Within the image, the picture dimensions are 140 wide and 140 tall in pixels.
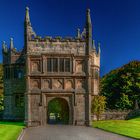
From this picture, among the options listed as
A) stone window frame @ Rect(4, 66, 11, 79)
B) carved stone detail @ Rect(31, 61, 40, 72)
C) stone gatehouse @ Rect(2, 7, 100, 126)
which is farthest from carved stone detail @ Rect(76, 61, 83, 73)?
stone window frame @ Rect(4, 66, 11, 79)

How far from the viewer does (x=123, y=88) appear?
7662 centimetres

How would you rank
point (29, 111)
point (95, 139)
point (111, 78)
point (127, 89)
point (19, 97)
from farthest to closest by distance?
point (111, 78), point (127, 89), point (19, 97), point (29, 111), point (95, 139)

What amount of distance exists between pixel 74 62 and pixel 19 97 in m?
10.7

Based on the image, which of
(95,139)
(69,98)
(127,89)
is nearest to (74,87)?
(69,98)

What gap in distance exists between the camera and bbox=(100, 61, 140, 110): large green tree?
75625 mm

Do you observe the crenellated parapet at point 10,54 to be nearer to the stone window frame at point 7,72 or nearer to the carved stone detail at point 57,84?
the stone window frame at point 7,72

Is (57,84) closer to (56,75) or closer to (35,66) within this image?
(56,75)

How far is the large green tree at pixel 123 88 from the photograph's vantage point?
75625 mm

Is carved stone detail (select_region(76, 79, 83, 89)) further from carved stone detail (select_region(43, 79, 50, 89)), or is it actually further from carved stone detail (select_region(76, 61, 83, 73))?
carved stone detail (select_region(43, 79, 50, 89))

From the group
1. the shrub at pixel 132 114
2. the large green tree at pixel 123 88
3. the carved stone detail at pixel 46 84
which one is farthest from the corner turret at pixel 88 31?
the large green tree at pixel 123 88

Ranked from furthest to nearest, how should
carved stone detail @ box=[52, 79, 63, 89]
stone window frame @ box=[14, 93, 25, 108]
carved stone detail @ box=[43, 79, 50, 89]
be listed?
1. stone window frame @ box=[14, 93, 25, 108]
2. carved stone detail @ box=[52, 79, 63, 89]
3. carved stone detail @ box=[43, 79, 50, 89]

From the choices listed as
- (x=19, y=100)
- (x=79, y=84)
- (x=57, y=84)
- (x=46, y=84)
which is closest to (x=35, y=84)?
(x=46, y=84)

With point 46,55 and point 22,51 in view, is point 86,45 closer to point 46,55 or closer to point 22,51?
point 46,55

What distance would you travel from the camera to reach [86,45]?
170 feet
